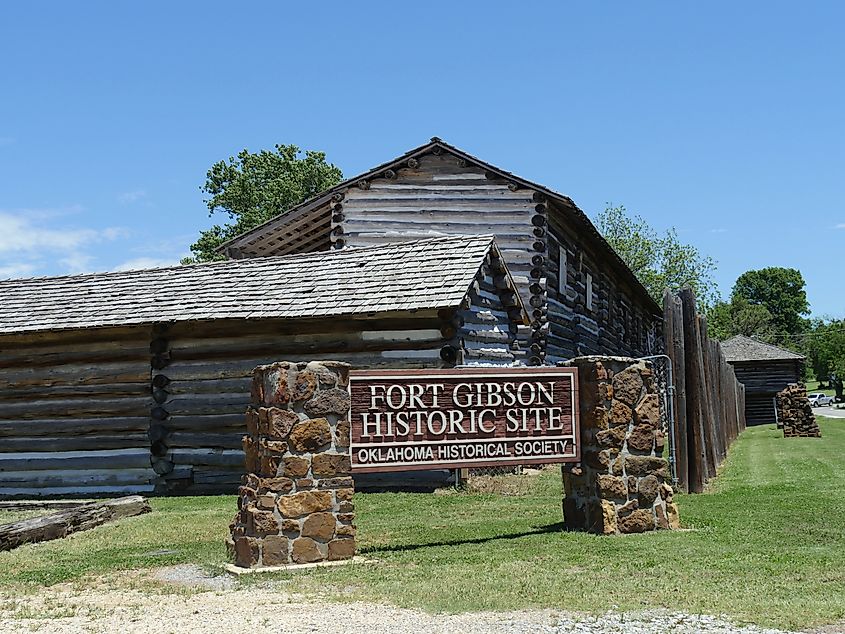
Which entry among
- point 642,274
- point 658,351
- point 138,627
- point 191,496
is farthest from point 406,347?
point 642,274

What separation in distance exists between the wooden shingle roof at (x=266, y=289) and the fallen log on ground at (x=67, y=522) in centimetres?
368

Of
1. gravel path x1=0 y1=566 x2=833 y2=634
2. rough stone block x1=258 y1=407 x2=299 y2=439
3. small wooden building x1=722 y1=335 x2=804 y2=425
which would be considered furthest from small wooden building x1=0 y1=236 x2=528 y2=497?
small wooden building x1=722 y1=335 x2=804 y2=425

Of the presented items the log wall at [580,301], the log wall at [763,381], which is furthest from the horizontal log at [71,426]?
the log wall at [763,381]

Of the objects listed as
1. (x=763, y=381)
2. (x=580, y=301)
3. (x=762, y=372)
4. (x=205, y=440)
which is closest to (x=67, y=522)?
(x=205, y=440)

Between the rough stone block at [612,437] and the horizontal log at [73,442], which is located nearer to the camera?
the rough stone block at [612,437]

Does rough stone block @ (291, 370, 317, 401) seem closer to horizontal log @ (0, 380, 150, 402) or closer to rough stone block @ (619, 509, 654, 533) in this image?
rough stone block @ (619, 509, 654, 533)

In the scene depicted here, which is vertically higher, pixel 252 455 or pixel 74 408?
pixel 74 408

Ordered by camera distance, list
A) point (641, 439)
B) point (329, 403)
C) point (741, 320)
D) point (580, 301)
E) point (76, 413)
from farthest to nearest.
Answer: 1. point (741, 320)
2. point (580, 301)
3. point (76, 413)
4. point (641, 439)
5. point (329, 403)

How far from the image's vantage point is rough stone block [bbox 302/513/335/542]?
8614 millimetres

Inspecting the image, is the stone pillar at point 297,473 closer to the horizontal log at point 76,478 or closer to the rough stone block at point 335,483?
the rough stone block at point 335,483

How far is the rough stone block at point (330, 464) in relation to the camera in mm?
8753

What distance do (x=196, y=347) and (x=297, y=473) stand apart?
8.22 meters

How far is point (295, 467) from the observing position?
8648 mm

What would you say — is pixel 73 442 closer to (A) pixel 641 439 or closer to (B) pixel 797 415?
(A) pixel 641 439
